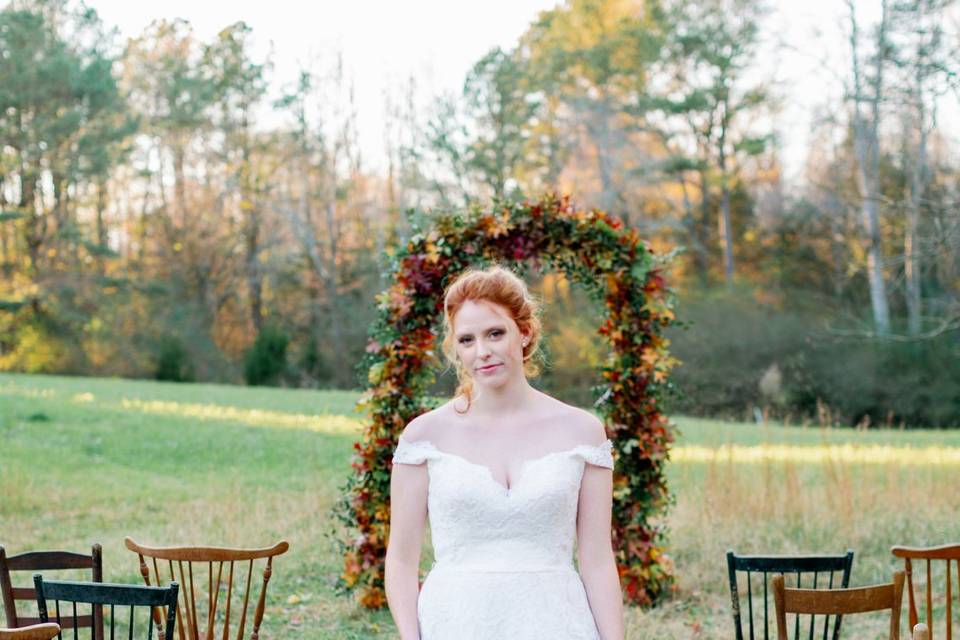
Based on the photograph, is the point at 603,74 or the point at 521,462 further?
the point at 603,74

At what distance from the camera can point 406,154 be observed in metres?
30.7

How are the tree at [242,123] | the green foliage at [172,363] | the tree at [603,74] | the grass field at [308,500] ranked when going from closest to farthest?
1. the grass field at [308,500]
2. the green foliage at [172,363]
3. the tree at [603,74]
4. the tree at [242,123]

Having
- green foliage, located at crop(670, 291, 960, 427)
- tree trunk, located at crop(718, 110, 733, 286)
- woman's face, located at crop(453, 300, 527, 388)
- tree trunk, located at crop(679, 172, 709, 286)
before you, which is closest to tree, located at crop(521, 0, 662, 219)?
tree trunk, located at crop(679, 172, 709, 286)

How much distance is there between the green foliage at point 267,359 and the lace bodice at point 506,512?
89.0 ft

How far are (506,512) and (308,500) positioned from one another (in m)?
8.52

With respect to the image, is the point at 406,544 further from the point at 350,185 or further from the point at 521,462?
the point at 350,185

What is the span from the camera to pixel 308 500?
1120 centimetres

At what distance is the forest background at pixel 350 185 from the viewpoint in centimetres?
2803

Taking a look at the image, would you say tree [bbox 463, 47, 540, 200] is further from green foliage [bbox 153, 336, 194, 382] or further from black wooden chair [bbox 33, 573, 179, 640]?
black wooden chair [bbox 33, 573, 179, 640]

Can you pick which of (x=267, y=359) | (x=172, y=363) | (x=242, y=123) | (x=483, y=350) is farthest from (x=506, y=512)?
(x=242, y=123)

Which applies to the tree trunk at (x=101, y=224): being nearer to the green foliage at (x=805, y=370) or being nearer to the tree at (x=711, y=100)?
the tree at (x=711, y=100)

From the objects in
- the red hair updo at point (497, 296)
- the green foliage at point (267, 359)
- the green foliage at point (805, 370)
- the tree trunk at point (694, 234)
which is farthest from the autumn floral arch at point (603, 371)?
the tree trunk at point (694, 234)

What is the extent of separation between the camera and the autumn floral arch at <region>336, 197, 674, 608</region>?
23.6 feet

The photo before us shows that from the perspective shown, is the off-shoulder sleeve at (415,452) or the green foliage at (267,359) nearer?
the off-shoulder sleeve at (415,452)
